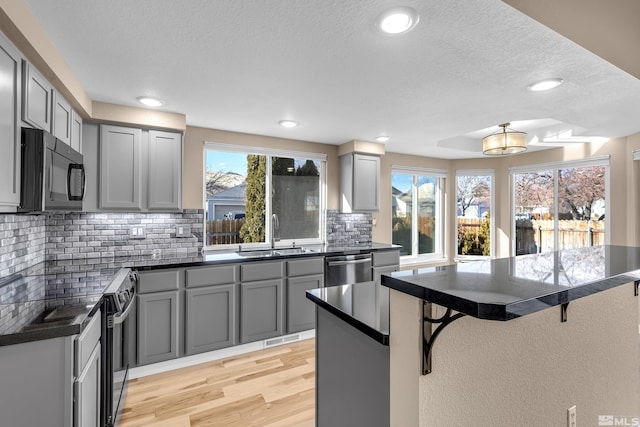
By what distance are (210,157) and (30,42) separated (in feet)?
7.11

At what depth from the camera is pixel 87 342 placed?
4.84ft

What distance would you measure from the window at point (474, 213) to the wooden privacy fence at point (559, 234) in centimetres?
49

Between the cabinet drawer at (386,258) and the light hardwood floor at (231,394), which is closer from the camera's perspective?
the light hardwood floor at (231,394)

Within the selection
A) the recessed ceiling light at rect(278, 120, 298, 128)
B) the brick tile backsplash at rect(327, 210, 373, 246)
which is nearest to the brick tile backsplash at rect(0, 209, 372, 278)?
the recessed ceiling light at rect(278, 120, 298, 128)

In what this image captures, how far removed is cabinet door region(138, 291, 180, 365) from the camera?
2.58 meters

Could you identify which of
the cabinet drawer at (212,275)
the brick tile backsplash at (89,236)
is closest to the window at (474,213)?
the cabinet drawer at (212,275)

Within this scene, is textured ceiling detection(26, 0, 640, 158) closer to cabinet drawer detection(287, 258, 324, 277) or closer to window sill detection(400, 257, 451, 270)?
cabinet drawer detection(287, 258, 324, 277)

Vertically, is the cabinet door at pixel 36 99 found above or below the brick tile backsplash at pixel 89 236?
above

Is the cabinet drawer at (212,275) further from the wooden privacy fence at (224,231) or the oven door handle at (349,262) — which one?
the oven door handle at (349,262)

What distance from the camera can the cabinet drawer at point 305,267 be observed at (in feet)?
10.7

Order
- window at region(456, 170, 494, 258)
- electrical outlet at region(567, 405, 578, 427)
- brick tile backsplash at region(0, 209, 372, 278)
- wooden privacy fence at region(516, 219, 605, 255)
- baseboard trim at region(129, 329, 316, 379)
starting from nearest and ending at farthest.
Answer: electrical outlet at region(567, 405, 578, 427) → brick tile backsplash at region(0, 209, 372, 278) → baseboard trim at region(129, 329, 316, 379) → wooden privacy fence at region(516, 219, 605, 255) → window at region(456, 170, 494, 258)

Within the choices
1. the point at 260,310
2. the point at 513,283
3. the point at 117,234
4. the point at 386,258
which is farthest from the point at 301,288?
the point at 513,283

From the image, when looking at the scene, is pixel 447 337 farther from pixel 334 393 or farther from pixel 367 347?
pixel 334 393

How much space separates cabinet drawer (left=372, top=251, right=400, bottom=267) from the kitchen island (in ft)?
8.67
